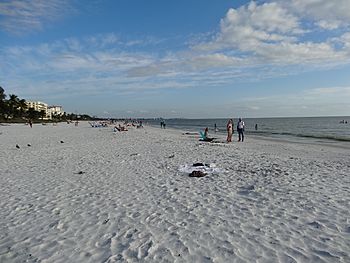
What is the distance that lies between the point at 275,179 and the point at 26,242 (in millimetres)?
6262

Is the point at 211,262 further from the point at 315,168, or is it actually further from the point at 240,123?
the point at 240,123

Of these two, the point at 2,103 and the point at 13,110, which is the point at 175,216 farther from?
the point at 13,110

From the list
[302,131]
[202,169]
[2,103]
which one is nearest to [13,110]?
[2,103]

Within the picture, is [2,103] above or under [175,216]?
above

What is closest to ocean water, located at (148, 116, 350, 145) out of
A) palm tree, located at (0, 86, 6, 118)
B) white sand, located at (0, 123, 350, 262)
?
white sand, located at (0, 123, 350, 262)

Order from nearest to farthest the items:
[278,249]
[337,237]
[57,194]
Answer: [278,249] < [337,237] < [57,194]

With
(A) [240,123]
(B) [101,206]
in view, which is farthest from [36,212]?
(A) [240,123]

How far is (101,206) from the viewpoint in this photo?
5965 millimetres

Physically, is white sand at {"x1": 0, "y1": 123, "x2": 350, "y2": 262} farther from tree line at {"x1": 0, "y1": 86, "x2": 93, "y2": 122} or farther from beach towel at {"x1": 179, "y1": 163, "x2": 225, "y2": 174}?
tree line at {"x1": 0, "y1": 86, "x2": 93, "y2": 122}

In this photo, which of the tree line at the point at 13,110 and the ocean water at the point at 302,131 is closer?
the ocean water at the point at 302,131

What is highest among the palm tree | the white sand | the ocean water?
the palm tree

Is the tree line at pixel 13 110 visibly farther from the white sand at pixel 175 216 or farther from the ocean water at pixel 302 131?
the white sand at pixel 175 216

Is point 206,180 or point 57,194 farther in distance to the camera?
point 206,180

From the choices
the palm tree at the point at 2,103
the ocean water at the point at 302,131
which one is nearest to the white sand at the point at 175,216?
the ocean water at the point at 302,131
